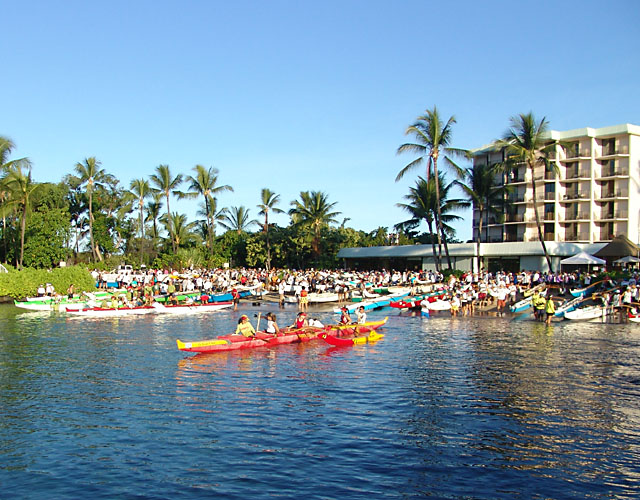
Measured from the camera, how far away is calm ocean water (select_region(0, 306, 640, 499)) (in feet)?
33.4

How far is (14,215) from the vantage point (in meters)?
56.8

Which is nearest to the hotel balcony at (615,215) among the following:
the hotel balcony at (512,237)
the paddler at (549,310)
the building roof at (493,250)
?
the hotel balcony at (512,237)

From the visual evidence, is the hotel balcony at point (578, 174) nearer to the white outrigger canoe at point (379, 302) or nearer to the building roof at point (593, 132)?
the building roof at point (593, 132)

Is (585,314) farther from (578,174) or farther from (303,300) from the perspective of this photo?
(578,174)

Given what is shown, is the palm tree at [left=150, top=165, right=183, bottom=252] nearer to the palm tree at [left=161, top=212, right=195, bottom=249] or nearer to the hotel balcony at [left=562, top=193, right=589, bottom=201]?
the palm tree at [left=161, top=212, right=195, bottom=249]

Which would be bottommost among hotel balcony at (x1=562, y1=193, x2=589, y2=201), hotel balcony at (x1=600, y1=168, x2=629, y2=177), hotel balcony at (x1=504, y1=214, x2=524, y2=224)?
hotel balcony at (x1=504, y1=214, x2=524, y2=224)

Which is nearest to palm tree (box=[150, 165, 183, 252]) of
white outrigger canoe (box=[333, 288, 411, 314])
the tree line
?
the tree line

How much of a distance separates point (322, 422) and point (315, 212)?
49415 mm

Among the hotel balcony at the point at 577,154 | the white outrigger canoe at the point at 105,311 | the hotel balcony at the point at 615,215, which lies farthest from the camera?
the hotel balcony at the point at 577,154

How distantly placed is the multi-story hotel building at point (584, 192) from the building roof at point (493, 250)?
556 centimetres

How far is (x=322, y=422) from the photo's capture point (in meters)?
13.4

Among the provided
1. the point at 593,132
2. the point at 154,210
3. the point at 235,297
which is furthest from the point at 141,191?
the point at 593,132

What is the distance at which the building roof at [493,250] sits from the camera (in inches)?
1993

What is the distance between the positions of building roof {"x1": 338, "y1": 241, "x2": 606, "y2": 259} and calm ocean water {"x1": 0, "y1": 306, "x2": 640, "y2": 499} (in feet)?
93.0
